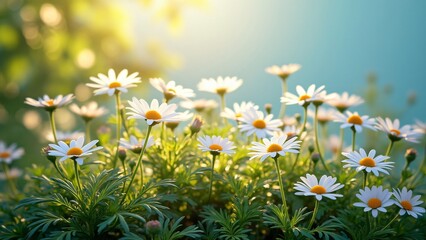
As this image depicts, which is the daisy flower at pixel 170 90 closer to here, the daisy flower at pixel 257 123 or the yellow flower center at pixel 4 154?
the daisy flower at pixel 257 123

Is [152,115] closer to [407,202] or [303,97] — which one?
[303,97]

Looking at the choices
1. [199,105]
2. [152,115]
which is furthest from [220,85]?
[152,115]

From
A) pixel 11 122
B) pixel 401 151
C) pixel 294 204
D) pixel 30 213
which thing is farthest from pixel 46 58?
pixel 294 204

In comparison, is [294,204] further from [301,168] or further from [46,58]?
[46,58]

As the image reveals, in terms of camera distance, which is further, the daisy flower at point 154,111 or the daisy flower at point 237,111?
the daisy flower at point 237,111

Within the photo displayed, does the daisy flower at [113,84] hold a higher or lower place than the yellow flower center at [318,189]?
higher

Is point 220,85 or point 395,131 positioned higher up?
point 220,85

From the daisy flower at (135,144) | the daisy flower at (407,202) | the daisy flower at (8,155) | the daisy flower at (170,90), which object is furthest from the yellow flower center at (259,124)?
the daisy flower at (8,155)
